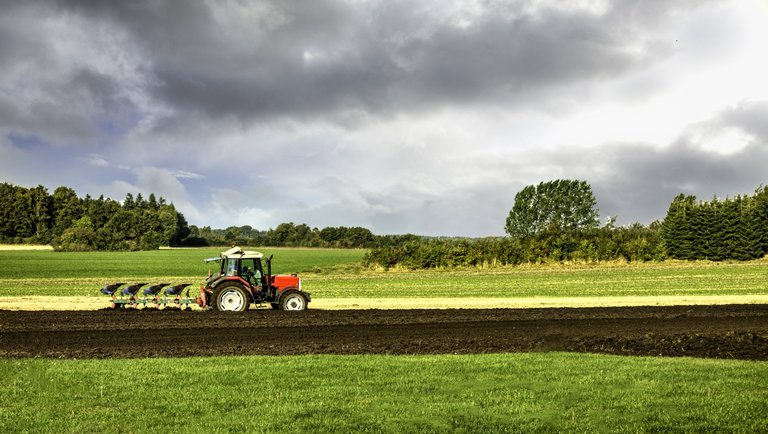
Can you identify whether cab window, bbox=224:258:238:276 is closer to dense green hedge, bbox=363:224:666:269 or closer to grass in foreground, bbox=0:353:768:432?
grass in foreground, bbox=0:353:768:432

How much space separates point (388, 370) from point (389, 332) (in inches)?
223

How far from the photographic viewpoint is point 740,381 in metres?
9.59

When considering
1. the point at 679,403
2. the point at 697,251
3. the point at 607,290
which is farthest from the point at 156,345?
the point at 697,251

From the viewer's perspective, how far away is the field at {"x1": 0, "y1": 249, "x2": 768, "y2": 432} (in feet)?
25.4

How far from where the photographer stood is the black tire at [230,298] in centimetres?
1997

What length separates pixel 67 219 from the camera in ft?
393

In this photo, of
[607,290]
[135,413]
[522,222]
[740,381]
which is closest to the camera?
[135,413]

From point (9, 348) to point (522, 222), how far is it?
79143 mm

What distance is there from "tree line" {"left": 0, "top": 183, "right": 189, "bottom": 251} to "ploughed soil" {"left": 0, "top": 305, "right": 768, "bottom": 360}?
3852 inches

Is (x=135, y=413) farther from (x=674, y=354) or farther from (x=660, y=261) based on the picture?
(x=660, y=261)

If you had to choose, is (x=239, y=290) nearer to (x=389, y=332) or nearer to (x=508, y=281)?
(x=389, y=332)

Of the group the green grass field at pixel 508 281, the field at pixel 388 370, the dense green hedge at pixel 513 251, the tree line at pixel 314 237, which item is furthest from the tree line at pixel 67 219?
the field at pixel 388 370

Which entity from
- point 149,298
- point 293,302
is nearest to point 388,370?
point 293,302

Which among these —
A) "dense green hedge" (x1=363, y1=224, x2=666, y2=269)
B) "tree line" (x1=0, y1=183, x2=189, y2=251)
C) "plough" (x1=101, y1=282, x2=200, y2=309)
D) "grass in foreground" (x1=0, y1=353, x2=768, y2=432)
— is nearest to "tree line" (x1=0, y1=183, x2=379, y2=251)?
"tree line" (x1=0, y1=183, x2=189, y2=251)
